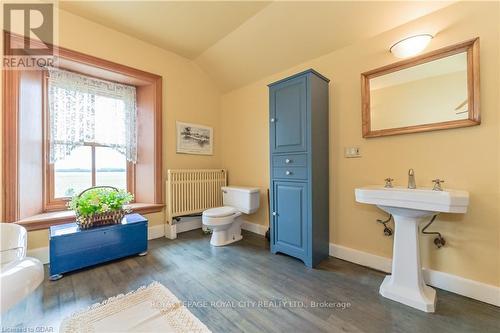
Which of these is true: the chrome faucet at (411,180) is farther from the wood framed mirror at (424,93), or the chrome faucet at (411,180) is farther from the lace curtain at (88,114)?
the lace curtain at (88,114)

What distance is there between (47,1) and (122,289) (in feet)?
9.17

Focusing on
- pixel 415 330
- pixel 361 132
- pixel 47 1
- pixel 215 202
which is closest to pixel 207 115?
pixel 215 202

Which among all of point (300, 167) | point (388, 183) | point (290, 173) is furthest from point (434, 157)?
point (290, 173)

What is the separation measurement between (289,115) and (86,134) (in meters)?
2.41

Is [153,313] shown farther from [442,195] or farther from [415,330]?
[442,195]

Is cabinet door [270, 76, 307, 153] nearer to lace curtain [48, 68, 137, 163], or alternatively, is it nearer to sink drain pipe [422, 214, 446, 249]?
sink drain pipe [422, 214, 446, 249]

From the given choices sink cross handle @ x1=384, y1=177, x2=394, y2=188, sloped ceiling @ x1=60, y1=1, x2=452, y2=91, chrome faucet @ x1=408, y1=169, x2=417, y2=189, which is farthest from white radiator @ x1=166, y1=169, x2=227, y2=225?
chrome faucet @ x1=408, y1=169, x2=417, y2=189

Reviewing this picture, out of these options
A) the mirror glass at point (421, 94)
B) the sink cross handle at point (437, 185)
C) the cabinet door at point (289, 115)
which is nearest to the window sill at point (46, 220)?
the cabinet door at point (289, 115)

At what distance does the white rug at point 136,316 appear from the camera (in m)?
1.27

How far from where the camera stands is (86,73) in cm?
256

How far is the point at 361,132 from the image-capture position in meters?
2.10

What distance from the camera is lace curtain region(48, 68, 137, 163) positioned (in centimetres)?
238

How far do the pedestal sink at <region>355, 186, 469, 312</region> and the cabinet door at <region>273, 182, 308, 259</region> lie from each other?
594 millimetres

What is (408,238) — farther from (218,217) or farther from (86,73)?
(86,73)
